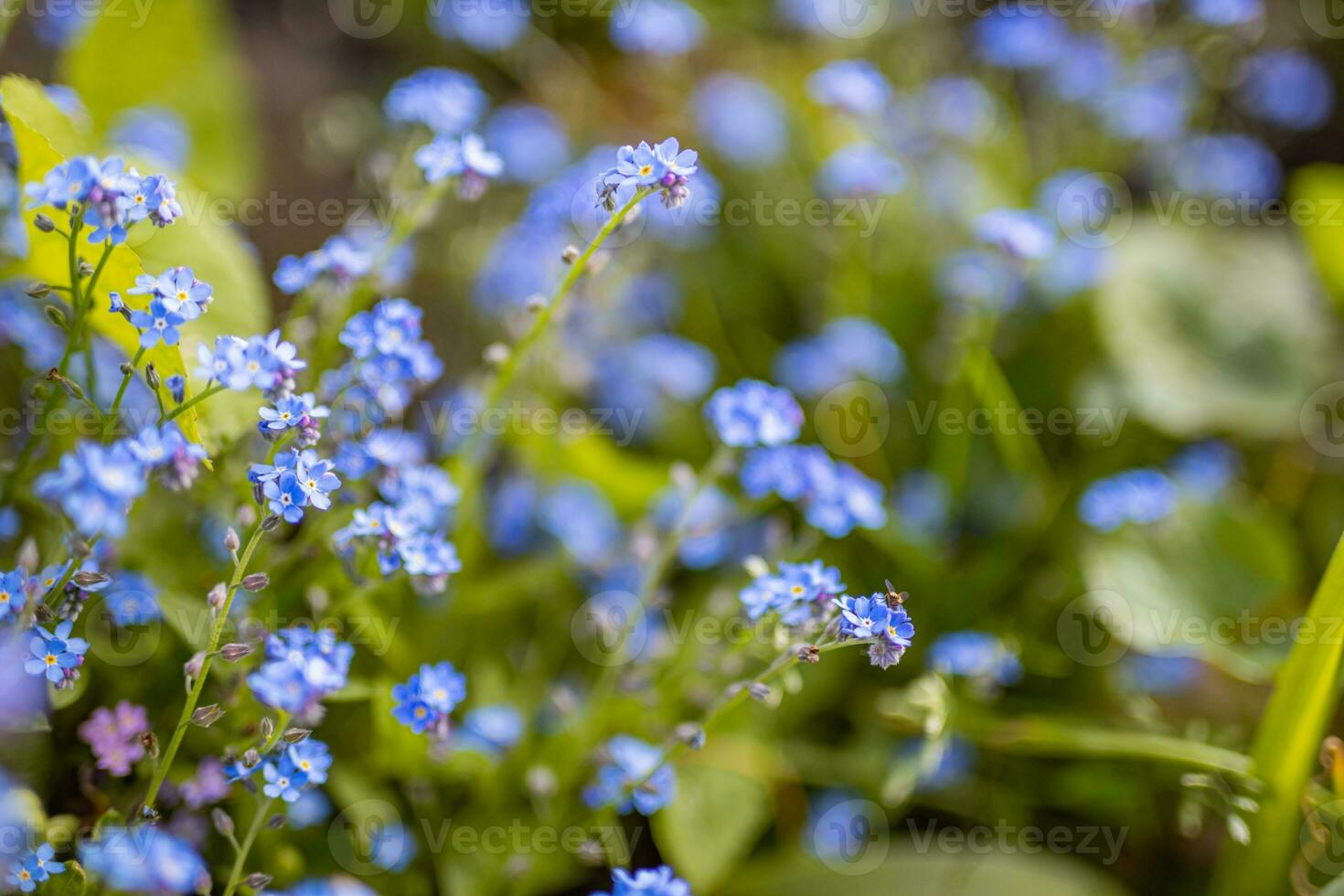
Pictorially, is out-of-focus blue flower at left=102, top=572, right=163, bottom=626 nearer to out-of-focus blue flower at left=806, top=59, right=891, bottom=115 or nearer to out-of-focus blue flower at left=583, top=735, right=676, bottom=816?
out-of-focus blue flower at left=583, top=735, right=676, bottom=816

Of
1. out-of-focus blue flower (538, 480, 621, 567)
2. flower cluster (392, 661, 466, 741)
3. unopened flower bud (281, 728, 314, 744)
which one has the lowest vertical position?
out-of-focus blue flower (538, 480, 621, 567)

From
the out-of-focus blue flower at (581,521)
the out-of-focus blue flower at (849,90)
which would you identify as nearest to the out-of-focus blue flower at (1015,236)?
the out-of-focus blue flower at (849,90)

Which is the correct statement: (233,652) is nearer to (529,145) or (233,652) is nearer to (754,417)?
(754,417)

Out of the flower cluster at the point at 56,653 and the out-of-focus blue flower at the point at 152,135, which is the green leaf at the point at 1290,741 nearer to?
the flower cluster at the point at 56,653

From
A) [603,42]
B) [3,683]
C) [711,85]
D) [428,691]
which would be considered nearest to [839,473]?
[428,691]

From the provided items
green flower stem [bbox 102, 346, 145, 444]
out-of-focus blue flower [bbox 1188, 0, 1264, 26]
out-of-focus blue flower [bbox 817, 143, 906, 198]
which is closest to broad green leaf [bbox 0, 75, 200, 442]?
green flower stem [bbox 102, 346, 145, 444]

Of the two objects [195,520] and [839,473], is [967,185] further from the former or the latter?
[195,520]
